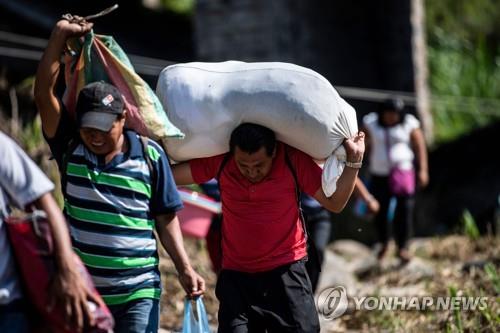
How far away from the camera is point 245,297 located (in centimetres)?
427

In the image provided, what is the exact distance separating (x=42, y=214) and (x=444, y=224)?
328 inches

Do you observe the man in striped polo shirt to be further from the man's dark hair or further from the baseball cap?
the man's dark hair

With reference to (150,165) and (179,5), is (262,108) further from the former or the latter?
(179,5)

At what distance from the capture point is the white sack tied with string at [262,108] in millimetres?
4164

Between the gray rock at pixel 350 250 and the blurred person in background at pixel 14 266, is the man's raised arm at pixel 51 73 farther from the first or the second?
the gray rock at pixel 350 250

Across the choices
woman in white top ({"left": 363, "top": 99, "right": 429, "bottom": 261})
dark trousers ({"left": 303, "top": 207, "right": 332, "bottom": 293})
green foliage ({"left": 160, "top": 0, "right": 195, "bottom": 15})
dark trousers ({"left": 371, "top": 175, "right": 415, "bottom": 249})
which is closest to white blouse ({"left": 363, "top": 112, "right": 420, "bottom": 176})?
woman in white top ({"left": 363, "top": 99, "right": 429, "bottom": 261})

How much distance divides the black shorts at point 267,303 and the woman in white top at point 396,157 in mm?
3774

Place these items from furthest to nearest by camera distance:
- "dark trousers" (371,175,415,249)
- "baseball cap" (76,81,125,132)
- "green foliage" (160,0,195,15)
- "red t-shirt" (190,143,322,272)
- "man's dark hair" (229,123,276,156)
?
"green foliage" (160,0,195,15)
"dark trousers" (371,175,415,249)
"red t-shirt" (190,143,322,272)
"man's dark hair" (229,123,276,156)
"baseball cap" (76,81,125,132)

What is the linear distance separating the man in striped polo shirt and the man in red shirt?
1.40ft

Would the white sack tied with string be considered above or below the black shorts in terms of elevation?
above

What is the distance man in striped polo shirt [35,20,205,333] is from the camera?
3.78 metres

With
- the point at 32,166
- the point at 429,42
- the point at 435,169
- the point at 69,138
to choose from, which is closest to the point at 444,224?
the point at 435,169

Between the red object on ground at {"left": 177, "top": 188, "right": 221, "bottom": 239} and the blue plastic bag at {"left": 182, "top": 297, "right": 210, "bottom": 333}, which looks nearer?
the blue plastic bag at {"left": 182, "top": 297, "right": 210, "bottom": 333}

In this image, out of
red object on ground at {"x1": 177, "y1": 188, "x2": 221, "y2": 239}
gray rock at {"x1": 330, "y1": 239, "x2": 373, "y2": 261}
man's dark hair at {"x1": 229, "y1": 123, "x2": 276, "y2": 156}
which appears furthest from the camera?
gray rock at {"x1": 330, "y1": 239, "x2": 373, "y2": 261}
